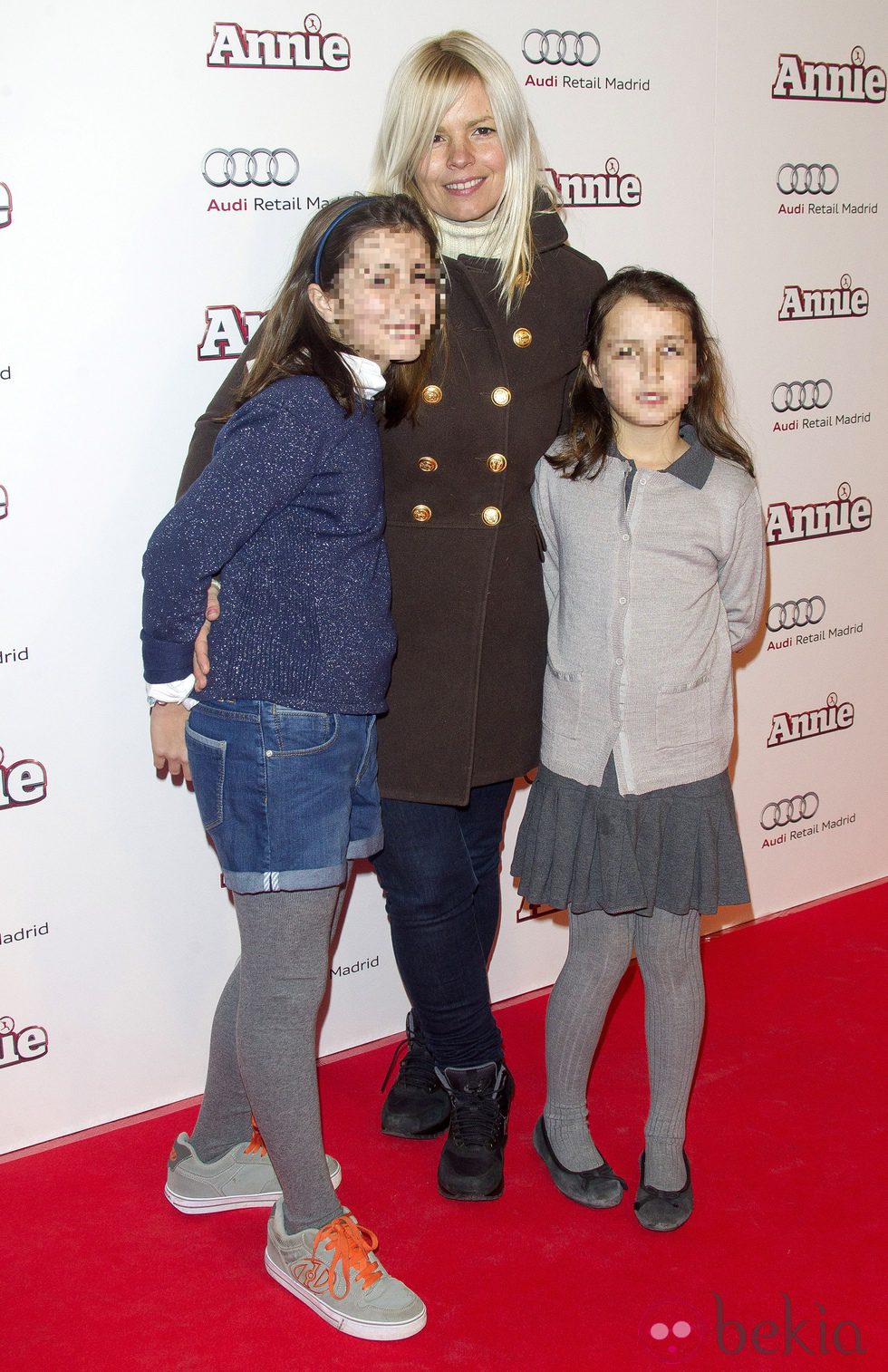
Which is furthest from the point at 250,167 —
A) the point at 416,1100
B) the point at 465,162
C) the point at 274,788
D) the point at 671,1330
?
the point at 671,1330

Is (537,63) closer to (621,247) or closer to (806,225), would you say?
(621,247)

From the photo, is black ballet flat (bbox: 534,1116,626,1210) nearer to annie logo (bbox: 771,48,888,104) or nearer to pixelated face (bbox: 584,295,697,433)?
pixelated face (bbox: 584,295,697,433)

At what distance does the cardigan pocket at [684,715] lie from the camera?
5.85ft

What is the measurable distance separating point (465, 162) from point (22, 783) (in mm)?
1144

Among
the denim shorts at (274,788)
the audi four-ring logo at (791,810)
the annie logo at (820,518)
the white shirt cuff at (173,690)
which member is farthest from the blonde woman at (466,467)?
the audi four-ring logo at (791,810)

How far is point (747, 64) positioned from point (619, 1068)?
191 centimetres

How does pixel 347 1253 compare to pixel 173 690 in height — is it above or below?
below

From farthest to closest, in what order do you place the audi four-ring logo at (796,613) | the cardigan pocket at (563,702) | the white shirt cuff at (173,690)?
the audi four-ring logo at (796,613), the cardigan pocket at (563,702), the white shirt cuff at (173,690)

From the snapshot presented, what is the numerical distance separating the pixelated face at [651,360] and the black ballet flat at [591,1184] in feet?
3.68

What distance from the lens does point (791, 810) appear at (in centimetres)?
295

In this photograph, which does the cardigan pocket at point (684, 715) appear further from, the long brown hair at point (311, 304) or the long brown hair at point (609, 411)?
the long brown hair at point (311, 304)

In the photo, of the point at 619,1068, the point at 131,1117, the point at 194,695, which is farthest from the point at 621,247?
the point at 131,1117

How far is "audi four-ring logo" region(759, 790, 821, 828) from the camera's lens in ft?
9.55

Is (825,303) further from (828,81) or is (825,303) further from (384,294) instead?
(384,294)
